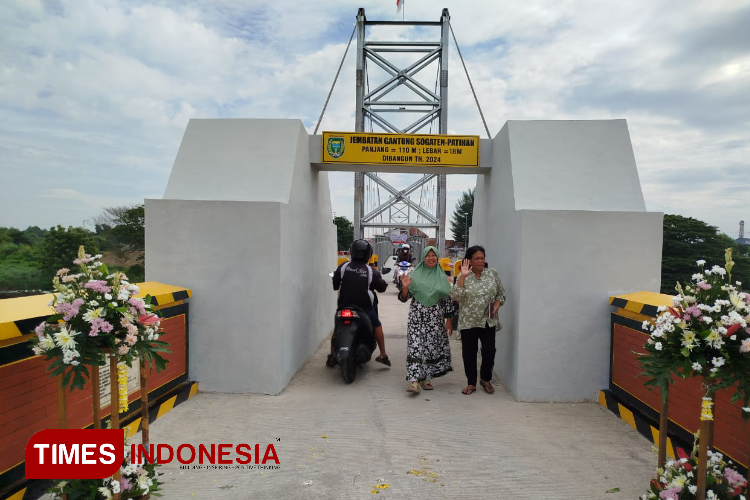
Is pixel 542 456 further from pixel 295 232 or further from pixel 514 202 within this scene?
pixel 295 232

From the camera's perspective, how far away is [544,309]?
14.8 ft

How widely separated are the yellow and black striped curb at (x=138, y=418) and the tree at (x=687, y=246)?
30359mm

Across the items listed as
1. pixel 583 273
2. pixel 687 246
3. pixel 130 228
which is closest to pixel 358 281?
pixel 583 273

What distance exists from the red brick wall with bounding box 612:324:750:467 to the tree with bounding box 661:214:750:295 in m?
28.1

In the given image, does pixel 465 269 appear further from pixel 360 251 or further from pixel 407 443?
pixel 407 443

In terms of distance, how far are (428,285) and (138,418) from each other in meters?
2.84

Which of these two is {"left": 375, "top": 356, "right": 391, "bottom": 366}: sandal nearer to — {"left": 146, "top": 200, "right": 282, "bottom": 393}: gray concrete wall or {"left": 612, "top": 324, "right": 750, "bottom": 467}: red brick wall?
{"left": 146, "top": 200, "right": 282, "bottom": 393}: gray concrete wall

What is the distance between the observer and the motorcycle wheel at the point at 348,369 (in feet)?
16.2

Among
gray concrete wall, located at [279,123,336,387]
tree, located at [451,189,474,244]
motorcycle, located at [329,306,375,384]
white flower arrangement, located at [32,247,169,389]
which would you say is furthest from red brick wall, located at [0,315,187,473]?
tree, located at [451,189,474,244]

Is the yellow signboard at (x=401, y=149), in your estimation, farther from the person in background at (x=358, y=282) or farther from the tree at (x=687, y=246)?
the tree at (x=687, y=246)

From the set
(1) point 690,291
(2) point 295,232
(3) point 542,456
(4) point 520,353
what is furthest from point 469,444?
(2) point 295,232

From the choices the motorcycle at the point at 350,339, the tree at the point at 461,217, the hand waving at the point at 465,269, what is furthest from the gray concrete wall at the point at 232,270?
the tree at the point at 461,217

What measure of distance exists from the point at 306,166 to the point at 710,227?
107 feet

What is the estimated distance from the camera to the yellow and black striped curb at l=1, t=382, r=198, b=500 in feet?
8.09
